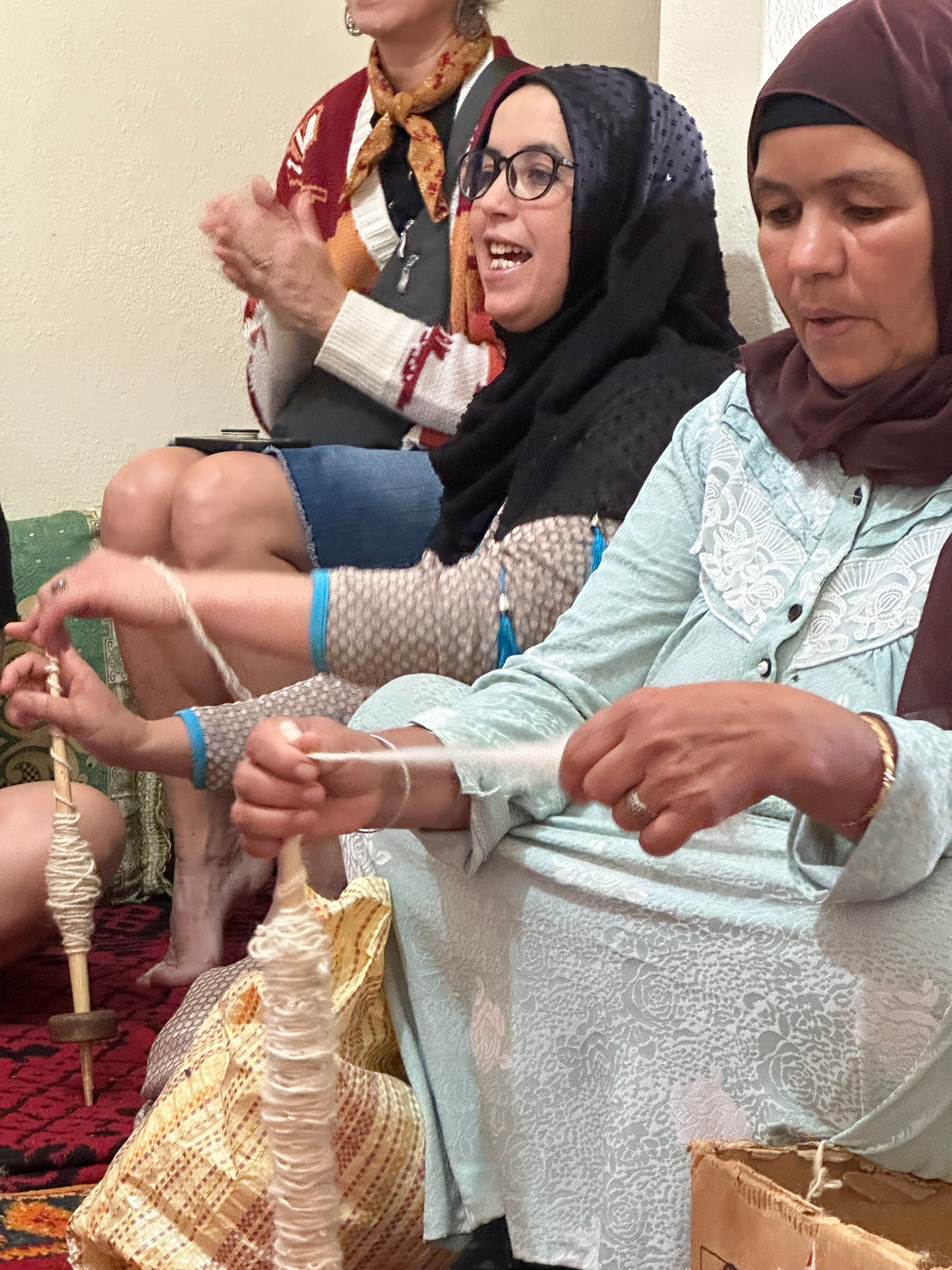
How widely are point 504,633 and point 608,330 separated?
0.36 metres

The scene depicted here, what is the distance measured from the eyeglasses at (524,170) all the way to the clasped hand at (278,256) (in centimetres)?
32

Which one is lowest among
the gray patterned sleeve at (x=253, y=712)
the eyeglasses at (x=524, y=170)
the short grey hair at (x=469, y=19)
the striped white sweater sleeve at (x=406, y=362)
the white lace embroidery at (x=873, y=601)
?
the gray patterned sleeve at (x=253, y=712)

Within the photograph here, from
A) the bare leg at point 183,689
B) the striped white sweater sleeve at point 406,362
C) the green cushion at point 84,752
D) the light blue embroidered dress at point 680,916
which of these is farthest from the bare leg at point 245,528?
the green cushion at point 84,752

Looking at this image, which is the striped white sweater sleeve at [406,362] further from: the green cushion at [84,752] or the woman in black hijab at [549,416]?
the green cushion at [84,752]

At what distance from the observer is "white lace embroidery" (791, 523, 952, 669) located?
0.97m

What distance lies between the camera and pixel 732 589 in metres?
1.07

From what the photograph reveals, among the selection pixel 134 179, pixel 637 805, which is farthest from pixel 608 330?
pixel 134 179

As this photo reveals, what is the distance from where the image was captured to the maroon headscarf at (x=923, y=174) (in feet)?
3.15

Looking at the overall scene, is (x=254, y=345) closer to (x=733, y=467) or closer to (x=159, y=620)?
(x=159, y=620)

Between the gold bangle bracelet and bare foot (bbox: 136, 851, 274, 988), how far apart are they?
1267 mm

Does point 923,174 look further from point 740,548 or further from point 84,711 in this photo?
point 84,711

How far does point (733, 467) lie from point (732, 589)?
11cm

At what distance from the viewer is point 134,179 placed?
2.69 metres

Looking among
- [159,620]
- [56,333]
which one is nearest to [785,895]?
[159,620]
